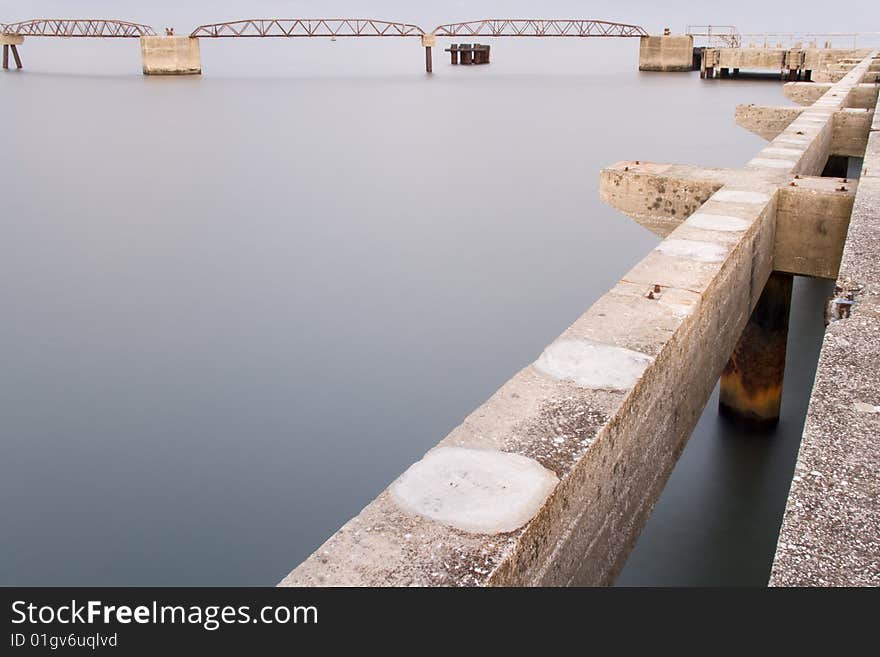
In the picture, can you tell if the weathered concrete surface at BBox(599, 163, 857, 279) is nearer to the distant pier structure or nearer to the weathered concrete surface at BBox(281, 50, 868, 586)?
the weathered concrete surface at BBox(281, 50, 868, 586)

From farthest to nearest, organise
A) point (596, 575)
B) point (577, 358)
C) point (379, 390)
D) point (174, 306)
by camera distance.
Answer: point (174, 306), point (379, 390), point (577, 358), point (596, 575)

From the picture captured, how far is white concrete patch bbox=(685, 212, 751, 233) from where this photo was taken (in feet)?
13.8

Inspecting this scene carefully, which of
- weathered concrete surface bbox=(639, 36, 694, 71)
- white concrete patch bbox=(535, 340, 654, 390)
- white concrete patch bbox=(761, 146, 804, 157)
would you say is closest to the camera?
white concrete patch bbox=(535, 340, 654, 390)

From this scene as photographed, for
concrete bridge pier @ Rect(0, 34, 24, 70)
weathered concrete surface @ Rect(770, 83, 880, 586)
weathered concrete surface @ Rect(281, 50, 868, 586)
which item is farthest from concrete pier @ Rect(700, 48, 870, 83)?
concrete bridge pier @ Rect(0, 34, 24, 70)

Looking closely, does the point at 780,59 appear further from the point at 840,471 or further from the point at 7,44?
the point at 7,44

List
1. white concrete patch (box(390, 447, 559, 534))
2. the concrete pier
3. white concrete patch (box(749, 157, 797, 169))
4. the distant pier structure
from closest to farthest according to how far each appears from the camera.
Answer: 1. white concrete patch (box(390, 447, 559, 534))
2. white concrete patch (box(749, 157, 797, 169))
3. the concrete pier
4. the distant pier structure

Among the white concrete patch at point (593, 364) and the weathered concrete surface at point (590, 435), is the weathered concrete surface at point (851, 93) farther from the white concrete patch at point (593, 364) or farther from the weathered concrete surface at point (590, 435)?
the white concrete patch at point (593, 364)

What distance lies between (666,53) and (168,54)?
25706mm

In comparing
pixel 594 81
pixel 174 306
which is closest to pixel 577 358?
pixel 174 306

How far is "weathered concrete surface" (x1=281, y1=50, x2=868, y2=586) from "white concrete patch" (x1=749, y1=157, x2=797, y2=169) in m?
→ 2.04

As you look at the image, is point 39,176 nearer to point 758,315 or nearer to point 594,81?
point 758,315

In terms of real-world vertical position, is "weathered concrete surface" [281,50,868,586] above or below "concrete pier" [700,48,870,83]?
below
